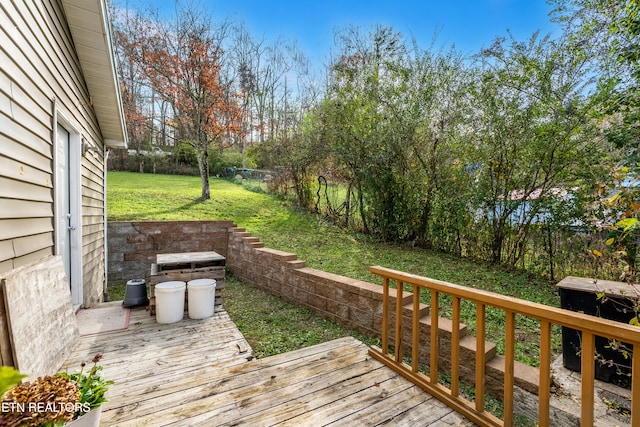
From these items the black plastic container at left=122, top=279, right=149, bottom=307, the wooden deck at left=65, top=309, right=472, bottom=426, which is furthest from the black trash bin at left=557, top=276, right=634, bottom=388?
the black plastic container at left=122, top=279, right=149, bottom=307

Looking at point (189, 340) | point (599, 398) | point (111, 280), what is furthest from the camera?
point (111, 280)

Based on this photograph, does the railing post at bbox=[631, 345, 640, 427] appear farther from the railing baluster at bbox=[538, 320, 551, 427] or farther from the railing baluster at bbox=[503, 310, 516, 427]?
the railing baluster at bbox=[503, 310, 516, 427]

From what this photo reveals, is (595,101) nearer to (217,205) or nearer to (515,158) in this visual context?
(515,158)

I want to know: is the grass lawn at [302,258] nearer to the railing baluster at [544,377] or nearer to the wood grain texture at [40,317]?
the railing baluster at [544,377]

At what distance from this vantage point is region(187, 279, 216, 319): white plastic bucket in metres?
3.61

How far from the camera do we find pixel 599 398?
2055mm

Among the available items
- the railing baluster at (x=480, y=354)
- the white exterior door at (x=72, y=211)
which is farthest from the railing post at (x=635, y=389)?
the white exterior door at (x=72, y=211)

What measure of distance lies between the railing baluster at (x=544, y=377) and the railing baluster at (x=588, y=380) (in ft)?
0.51

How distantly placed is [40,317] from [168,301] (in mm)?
1421

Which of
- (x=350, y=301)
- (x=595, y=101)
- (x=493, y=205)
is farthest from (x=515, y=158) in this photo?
(x=350, y=301)

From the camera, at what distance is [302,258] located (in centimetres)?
538

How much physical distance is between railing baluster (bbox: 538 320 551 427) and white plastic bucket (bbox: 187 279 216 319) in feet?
10.7

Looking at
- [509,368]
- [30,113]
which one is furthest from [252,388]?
[30,113]

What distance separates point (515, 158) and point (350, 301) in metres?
3.54
